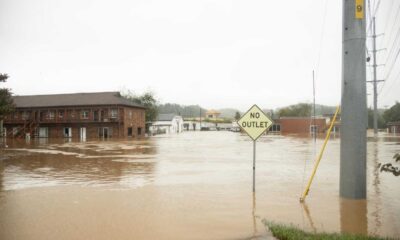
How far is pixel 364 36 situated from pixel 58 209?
9638 mm

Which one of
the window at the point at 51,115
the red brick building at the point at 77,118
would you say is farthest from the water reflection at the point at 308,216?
the window at the point at 51,115

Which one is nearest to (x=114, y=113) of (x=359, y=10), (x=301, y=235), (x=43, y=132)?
(x=43, y=132)

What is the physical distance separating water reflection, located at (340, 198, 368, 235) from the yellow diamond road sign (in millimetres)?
3076

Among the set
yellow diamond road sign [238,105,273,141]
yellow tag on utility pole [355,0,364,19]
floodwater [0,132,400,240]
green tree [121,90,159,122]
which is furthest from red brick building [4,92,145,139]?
yellow tag on utility pole [355,0,364,19]

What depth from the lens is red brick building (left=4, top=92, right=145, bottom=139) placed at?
5694 cm

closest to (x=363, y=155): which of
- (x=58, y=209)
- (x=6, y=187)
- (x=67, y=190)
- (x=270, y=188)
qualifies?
(x=270, y=188)

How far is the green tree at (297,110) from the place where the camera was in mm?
115812

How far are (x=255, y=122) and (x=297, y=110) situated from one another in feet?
369

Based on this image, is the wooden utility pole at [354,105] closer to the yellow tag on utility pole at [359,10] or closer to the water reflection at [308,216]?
the yellow tag on utility pole at [359,10]

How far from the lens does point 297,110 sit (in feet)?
391

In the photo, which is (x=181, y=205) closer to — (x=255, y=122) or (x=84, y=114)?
(x=255, y=122)

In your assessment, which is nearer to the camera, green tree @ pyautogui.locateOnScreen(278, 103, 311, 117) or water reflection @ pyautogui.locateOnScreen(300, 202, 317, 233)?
water reflection @ pyautogui.locateOnScreen(300, 202, 317, 233)

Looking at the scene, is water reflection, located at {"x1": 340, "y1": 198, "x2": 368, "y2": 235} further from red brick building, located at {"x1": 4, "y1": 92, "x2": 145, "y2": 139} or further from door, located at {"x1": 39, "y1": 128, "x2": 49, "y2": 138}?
door, located at {"x1": 39, "y1": 128, "x2": 49, "y2": 138}

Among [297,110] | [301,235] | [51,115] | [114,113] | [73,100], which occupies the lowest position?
[301,235]
